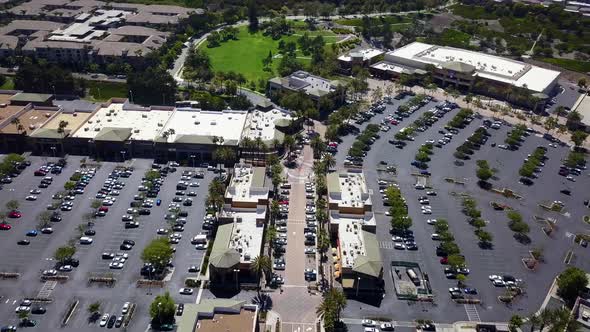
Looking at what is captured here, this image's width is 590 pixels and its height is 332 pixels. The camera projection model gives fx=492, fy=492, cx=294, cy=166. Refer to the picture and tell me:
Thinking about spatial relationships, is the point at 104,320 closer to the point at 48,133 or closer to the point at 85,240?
the point at 85,240

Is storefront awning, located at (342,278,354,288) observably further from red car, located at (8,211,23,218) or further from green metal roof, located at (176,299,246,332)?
red car, located at (8,211,23,218)

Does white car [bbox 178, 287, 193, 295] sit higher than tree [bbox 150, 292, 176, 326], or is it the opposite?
tree [bbox 150, 292, 176, 326]

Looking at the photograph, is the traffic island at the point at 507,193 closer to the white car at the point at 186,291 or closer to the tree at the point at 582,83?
the white car at the point at 186,291

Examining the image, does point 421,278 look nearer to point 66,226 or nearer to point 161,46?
point 66,226

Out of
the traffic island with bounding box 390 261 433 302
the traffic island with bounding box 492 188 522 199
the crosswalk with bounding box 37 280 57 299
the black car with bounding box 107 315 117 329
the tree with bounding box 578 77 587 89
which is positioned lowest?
the crosswalk with bounding box 37 280 57 299

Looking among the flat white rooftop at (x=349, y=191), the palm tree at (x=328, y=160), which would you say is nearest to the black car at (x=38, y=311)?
the flat white rooftop at (x=349, y=191)

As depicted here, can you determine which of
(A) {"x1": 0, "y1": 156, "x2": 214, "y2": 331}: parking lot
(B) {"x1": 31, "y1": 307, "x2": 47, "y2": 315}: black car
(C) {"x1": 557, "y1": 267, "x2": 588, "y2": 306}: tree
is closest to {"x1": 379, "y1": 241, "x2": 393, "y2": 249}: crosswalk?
(C) {"x1": 557, "y1": 267, "x2": 588, "y2": 306}: tree
